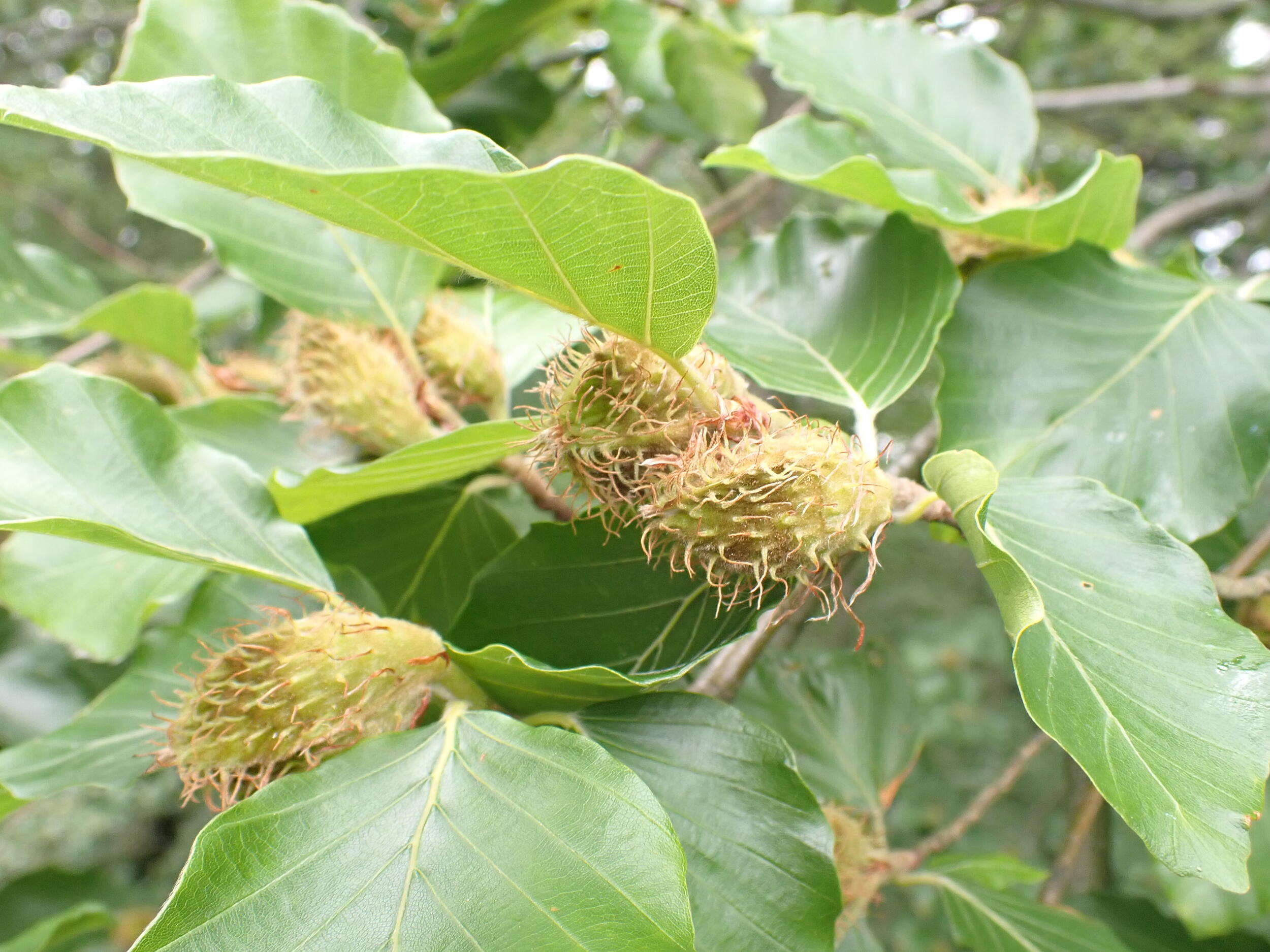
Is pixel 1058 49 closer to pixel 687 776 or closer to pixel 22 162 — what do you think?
pixel 687 776

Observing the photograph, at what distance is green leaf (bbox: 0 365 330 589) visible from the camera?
783mm

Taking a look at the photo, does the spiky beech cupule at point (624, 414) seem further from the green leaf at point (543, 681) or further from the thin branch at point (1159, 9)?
the thin branch at point (1159, 9)

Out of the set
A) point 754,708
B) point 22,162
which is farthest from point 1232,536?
point 22,162

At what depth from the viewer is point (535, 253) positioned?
57 cm

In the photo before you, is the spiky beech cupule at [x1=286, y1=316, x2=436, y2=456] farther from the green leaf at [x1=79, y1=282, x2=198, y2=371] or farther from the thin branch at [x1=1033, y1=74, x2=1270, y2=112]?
the thin branch at [x1=1033, y1=74, x2=1270, y2=112]

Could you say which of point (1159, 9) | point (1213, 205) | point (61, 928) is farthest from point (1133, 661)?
point (1159, 9)

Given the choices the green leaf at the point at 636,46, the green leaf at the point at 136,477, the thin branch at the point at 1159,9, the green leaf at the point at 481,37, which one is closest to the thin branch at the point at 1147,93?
the thin branch at the point at 1159,9

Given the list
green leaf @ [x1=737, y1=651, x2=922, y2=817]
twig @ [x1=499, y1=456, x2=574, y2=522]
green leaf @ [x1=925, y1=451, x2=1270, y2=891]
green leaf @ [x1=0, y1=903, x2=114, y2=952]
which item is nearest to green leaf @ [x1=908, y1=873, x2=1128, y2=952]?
green leaf @ [x1=737, y1=651, x2=922, y2=817]

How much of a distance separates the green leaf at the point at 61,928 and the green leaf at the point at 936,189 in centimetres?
145

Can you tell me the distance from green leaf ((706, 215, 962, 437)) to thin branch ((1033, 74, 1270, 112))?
4.03ft

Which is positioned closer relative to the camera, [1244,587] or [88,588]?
[1244,587]

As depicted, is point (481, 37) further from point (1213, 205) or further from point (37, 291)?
point (1213, 205)

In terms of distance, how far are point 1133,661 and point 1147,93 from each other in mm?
1879

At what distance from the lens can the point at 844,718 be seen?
142 cm
